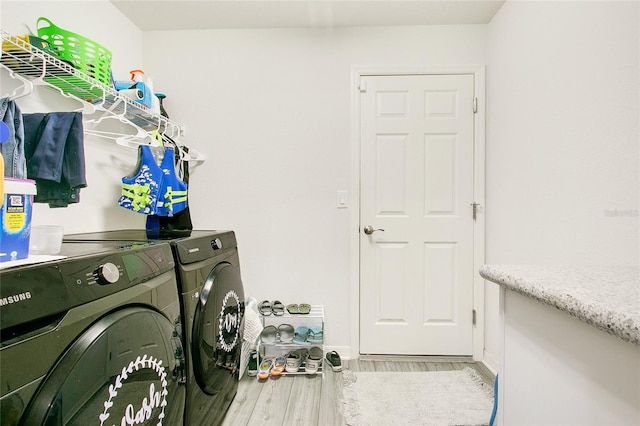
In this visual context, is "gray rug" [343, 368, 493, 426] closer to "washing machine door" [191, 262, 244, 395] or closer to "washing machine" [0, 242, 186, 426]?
"washing machine door" [191, 262, 244, 395]

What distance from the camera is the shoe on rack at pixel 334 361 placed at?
195 cm

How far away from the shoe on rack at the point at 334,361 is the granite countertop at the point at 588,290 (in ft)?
4.80

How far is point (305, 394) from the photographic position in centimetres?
171

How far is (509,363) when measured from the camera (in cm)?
75

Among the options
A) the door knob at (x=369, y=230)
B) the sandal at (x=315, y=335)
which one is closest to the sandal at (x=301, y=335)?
the sandal at (x=315, y=335)

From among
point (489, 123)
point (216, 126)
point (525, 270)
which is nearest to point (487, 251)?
point (489, 123)

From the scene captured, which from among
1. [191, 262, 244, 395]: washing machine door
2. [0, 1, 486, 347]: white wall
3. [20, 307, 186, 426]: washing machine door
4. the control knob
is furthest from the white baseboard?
the control knob

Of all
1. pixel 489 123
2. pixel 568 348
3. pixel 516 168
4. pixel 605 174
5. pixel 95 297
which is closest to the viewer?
pixel 568 348

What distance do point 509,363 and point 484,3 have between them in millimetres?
2128

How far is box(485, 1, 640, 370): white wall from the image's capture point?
42.8 inches

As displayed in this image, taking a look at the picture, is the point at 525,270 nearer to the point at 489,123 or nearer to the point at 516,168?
the point at 516,168

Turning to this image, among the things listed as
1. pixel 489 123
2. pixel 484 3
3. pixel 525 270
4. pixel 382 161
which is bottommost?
pixel 525 270

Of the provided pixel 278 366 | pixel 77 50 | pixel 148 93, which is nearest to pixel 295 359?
pixel 278 366

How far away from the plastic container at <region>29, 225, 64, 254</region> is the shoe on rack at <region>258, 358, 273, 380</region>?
1.43m
